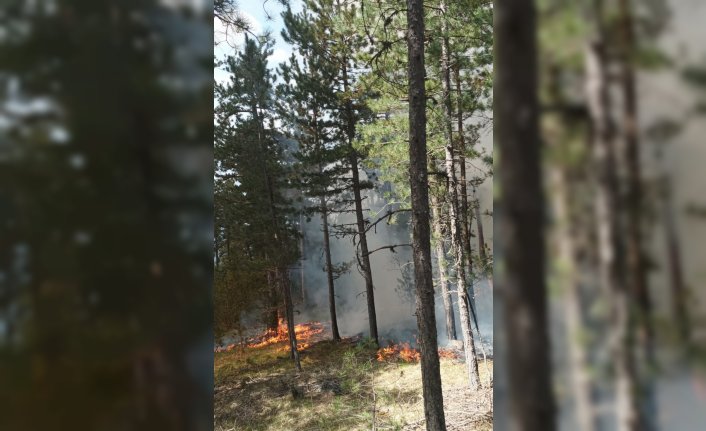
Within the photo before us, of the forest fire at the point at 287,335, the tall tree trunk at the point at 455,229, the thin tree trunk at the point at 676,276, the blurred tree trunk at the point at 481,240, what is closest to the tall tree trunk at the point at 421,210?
the tall tree trunk at the point at 455,229

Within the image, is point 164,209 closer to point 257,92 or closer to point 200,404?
point 200,404

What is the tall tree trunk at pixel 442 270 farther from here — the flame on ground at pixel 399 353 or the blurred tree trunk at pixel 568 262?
the blurred tree trunk at pixel 568 262

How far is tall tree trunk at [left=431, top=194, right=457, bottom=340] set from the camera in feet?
16.6

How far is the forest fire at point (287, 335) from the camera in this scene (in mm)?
5910

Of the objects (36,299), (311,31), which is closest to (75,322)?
→ (36,299)

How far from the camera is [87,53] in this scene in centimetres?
85

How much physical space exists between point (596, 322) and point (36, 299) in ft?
2.94

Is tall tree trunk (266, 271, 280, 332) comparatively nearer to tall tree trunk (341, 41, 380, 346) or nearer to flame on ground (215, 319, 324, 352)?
flame on ground (215, 319, 324, 352)

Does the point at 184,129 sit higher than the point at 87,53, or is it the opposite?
the point at 87,53

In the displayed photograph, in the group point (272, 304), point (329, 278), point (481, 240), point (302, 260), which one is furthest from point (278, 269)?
point (481, 240)

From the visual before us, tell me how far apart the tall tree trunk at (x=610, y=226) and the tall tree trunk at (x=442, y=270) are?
4.15m

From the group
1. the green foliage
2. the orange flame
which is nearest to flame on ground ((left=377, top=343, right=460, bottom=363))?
the orange flame

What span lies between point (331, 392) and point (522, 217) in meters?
5.16

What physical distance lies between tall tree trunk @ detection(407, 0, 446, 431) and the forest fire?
9.53ft
